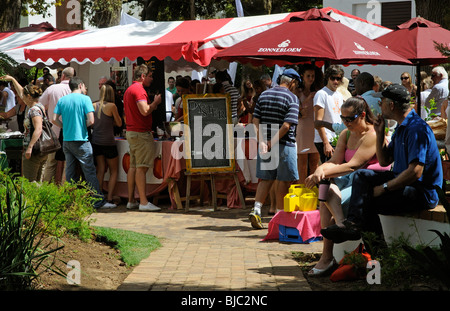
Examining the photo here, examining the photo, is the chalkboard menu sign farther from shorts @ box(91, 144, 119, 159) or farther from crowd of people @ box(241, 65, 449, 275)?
crowd of people @ box(241, 65, 449, 275)

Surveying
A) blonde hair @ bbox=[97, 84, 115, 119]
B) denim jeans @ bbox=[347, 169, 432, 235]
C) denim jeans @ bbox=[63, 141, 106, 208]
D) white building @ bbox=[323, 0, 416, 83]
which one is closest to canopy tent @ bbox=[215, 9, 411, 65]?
blonde hair @ bbox=[97, 84, 115, 119]

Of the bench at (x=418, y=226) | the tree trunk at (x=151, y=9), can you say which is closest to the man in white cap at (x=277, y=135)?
the bench at (x=418, y=226)

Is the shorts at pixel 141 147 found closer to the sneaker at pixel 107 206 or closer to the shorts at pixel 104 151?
the shorts at pixel 104 151

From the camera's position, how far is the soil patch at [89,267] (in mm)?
5852

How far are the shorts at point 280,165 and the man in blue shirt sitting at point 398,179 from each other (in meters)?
3.08

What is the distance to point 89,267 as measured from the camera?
6609 mm

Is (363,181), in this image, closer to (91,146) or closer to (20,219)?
(20,219)

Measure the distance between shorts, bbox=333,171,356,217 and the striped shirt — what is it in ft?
7.23

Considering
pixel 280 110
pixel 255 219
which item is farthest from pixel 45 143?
pixel 280 110

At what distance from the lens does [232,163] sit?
11281mm

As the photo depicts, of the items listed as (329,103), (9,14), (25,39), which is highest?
(9,14)

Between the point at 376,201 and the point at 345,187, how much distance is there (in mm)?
964

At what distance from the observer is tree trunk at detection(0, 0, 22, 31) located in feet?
75.1

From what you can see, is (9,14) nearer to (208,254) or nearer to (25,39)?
(25,39)
